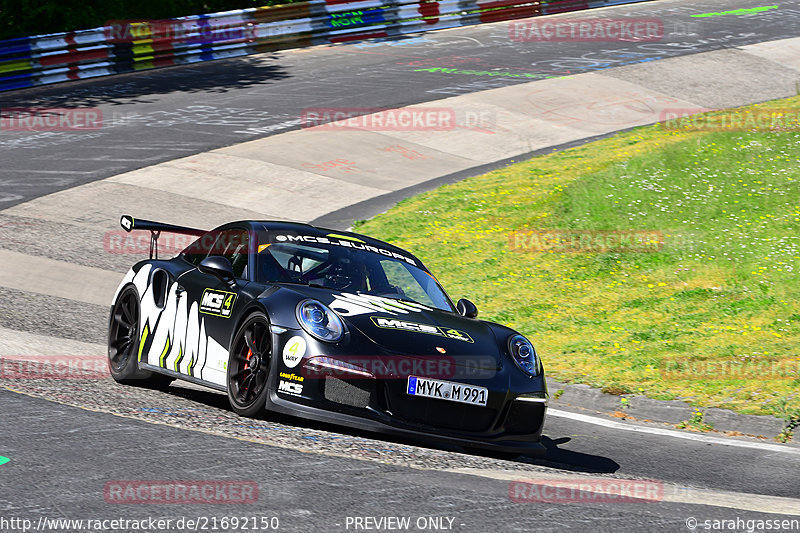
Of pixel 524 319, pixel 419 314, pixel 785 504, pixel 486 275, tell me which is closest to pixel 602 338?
pixel 524 319

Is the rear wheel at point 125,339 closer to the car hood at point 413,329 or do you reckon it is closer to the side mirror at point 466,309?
the car hood at point 413,329

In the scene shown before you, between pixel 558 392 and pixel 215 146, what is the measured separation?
36.5ft

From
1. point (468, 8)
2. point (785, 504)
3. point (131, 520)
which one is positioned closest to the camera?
point (131, 520)

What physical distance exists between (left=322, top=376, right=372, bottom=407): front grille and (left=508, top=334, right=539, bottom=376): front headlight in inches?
Answer: 46.3

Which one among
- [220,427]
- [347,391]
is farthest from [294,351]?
[220,427]

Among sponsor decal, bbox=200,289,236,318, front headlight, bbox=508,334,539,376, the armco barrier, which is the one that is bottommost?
front headlight, bbox=508,334,539,376

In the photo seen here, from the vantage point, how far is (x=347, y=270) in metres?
7.55

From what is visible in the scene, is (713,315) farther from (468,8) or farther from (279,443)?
(468,8)

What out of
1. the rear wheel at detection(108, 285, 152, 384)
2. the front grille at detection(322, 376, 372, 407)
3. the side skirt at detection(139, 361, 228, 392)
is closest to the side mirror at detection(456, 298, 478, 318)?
the front grille at detection(322, 376, 372, 407)

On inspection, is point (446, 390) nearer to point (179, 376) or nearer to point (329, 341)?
point (329, 341)

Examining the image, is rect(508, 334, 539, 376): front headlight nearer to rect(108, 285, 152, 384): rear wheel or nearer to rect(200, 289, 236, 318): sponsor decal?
rect(200, 289, 236, 318): sponsor decal

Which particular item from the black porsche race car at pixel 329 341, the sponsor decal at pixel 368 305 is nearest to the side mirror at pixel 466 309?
the black porsche race car at pixel 329 341

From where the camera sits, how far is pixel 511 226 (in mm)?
14273

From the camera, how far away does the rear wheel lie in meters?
7.88
